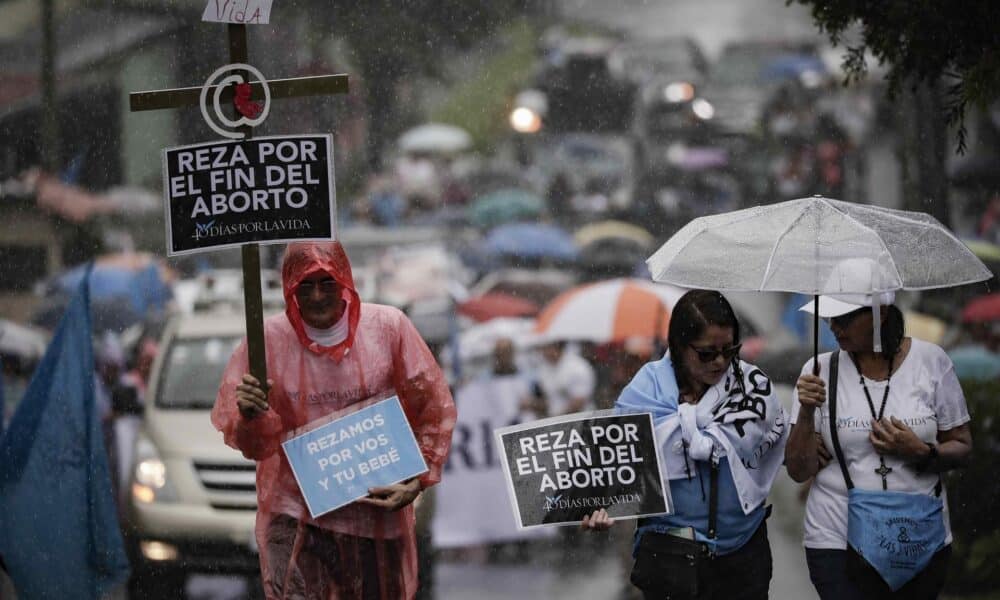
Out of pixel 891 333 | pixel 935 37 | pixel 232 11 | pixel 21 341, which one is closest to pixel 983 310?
pixel 935 37

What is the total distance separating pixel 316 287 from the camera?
14.2 ft

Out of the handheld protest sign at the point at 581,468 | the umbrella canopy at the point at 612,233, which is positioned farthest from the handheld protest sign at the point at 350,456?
the umbrella canopy at the point at 612,233

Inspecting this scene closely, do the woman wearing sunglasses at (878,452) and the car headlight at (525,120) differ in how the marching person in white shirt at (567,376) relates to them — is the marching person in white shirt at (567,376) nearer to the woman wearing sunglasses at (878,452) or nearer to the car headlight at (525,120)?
the woman wearing sunglasses at (878,452)

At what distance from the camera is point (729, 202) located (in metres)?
19.2

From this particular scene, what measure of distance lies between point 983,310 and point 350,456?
9224 millimetres

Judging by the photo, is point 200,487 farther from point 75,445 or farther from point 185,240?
point 185,240

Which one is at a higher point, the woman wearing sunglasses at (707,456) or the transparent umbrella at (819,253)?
the transparent umbrella at (819,253)

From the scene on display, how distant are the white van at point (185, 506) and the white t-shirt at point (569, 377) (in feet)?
9.92

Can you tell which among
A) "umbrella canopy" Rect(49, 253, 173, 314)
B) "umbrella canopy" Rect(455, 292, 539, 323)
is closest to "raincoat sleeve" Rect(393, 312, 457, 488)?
"umbrella canopy" Rect(49, 253, 173, 314)

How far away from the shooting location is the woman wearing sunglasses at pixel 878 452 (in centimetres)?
426

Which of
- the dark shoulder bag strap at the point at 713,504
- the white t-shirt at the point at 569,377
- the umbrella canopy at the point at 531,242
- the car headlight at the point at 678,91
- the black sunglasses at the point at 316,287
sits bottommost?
the white t-shirt at the point at 569,377

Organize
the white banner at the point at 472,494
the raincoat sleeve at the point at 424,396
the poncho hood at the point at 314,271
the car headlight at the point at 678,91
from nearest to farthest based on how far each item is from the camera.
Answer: the poncho hood at the point at 314,271
the raincoat sleeve at the point at 424,396
the white banner at the point at 472,494
the car headlight at the point at 678,91

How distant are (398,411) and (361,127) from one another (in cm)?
1377

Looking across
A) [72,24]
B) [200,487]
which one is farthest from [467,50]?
[200,487]
